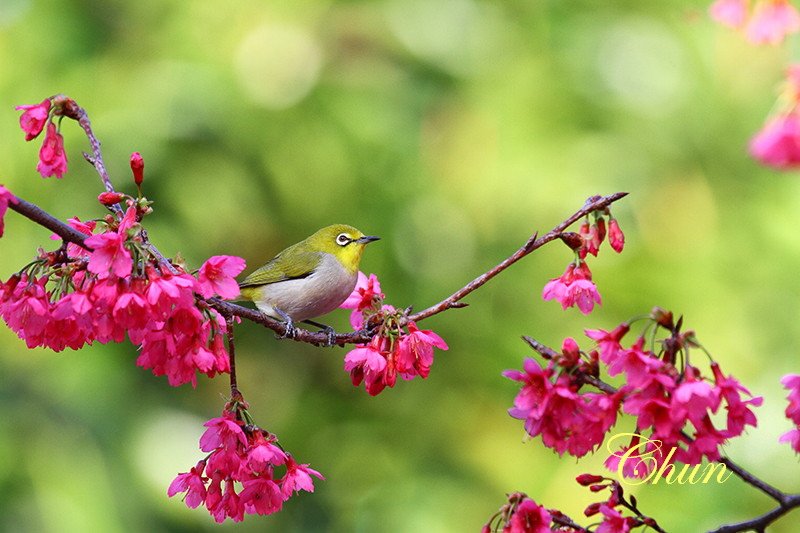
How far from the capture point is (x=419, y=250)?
5.73 metres

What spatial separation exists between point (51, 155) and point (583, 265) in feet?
3.46

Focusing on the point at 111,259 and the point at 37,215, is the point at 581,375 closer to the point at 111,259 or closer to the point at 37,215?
the point at 111,259

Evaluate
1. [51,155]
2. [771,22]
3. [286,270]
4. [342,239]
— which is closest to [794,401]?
[771,22]

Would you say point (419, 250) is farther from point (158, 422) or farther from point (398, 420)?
point (158, 422)

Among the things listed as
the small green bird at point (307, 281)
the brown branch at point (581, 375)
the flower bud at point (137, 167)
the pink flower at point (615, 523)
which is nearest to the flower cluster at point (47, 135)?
the flower bud at point (137, 167)

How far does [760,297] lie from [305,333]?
13.2 ft

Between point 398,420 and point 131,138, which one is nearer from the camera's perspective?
point 131,138

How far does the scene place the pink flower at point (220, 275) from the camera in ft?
6.33

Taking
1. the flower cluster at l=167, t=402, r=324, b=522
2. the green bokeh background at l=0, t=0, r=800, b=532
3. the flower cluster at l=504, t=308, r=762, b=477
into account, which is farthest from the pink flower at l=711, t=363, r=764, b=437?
the green bokeh background at l=0, t=0, r=800, b=532

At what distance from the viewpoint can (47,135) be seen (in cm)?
209

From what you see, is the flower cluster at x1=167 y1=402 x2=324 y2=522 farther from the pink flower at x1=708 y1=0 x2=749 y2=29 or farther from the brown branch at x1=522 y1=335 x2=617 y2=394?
the pink flower at x1=708 y1=0 x2=749 y2=29

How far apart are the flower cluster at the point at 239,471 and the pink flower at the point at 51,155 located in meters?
0.57

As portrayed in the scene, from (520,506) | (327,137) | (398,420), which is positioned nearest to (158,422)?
(398,420)

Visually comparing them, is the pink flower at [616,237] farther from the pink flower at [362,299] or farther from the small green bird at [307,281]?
the small green bird at [307,281]
